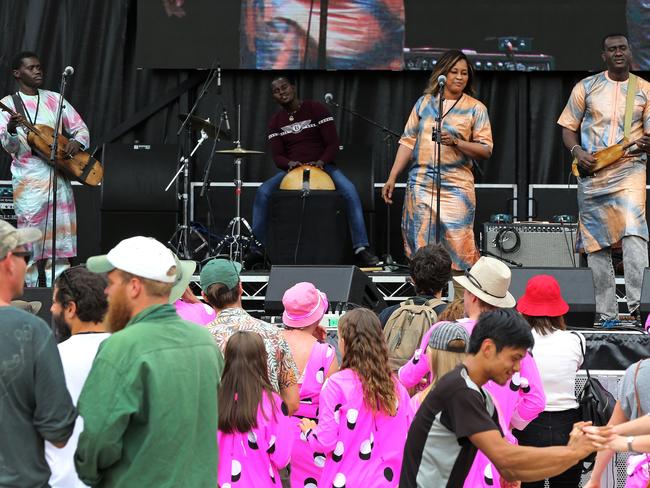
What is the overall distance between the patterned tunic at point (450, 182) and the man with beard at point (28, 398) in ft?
21.1

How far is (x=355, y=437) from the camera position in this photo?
4.80 metres

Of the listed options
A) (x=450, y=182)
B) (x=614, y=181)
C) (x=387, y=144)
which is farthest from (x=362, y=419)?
(x=387, y=144)

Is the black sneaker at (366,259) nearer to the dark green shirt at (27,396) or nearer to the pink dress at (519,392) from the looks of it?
the pink dress at (519,392)

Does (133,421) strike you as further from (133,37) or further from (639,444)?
(133,37)

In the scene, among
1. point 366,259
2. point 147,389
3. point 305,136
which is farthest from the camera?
point 305,136

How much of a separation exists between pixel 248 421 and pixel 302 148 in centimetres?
683

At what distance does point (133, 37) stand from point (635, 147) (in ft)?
19.6

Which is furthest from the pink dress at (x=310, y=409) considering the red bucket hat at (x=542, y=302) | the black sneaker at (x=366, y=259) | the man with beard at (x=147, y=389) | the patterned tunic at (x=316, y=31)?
the patterned tunic at (x=316, y=31)

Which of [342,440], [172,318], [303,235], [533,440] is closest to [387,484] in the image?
[342,440]

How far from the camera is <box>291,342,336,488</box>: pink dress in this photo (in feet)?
17.5

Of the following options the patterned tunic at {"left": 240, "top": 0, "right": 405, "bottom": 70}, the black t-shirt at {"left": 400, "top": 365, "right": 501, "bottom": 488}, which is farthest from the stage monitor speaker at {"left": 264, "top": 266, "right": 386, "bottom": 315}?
the patterned tunic at {"left": 240, "top": 0, "right": 405, "bottom": 70}

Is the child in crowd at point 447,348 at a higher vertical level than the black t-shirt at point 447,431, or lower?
higher

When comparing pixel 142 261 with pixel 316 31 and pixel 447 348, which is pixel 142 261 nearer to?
pixel 447 348

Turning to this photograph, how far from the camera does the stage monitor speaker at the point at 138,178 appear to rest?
11836 mm
